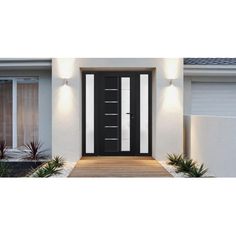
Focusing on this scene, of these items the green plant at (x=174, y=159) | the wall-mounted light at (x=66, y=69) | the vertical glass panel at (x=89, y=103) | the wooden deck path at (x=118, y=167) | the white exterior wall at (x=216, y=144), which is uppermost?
the wall-mounted light at (x=66, y=69)

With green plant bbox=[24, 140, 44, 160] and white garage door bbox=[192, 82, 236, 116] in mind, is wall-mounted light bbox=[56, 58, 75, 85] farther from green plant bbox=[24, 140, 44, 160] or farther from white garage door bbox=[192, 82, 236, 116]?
white garage door bbox=[192, 82, 236, 116]

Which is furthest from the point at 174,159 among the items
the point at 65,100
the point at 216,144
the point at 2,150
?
the point at 2,150

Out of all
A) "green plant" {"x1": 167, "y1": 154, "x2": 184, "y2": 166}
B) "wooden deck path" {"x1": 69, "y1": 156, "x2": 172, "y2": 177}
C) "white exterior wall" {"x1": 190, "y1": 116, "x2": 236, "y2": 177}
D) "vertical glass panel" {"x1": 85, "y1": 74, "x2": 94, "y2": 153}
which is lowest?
"wooden deck path" {"x1": 69, "y1": 156, "x2": 172, "y2": 177}

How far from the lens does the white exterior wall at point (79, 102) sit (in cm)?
1127

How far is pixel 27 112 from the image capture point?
12.7 meters

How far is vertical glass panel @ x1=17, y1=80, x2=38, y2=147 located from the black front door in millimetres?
2079

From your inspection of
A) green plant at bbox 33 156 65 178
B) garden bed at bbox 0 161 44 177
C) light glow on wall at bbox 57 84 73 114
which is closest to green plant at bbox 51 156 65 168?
green plant at bbox 33 156 65 178

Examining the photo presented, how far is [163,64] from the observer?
11328mm

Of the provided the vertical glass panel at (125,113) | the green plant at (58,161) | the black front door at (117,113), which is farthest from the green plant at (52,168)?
the vertical glass panel at (125,113)

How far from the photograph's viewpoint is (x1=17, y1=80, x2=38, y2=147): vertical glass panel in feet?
41.6

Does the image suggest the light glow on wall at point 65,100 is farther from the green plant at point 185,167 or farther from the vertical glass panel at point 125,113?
the green plant at point 185,167

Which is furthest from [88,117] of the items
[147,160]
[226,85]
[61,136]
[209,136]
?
[226,85]

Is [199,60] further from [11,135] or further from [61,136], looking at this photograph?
[11,135]

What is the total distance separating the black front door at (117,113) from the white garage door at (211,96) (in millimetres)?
2008
